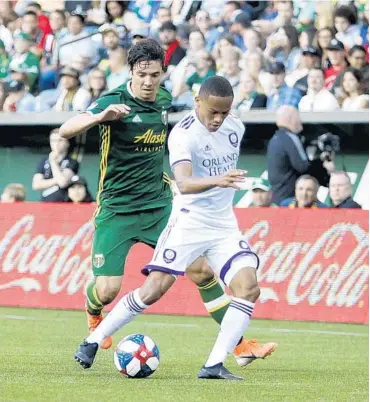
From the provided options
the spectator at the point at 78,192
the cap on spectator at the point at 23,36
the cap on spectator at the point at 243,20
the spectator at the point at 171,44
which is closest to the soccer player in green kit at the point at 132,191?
the spectator at the point at 78,192

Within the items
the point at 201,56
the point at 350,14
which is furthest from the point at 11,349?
the point at 350,14

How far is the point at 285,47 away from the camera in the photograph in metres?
18.7

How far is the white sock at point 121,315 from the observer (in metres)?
9.05

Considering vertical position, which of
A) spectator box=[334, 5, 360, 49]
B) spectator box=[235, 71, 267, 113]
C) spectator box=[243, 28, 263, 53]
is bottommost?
spectator box=[235, 71, 267, 113]

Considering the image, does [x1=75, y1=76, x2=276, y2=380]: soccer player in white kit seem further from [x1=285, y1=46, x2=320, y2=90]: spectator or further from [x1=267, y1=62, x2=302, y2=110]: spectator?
[x1=285, y1=46, x2=320, y2=90]: spectator

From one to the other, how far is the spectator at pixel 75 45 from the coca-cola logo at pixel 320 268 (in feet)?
21.4

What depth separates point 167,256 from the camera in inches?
351

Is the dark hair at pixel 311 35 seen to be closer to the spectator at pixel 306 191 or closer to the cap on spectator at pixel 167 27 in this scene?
the cap on spectator at pixel 167 27

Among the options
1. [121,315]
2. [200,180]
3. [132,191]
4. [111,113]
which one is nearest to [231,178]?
[200,180]

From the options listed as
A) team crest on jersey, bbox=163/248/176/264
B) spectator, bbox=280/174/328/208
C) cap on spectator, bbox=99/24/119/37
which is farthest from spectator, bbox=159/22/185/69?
team crest on jersey, bbox=163/248/176/264

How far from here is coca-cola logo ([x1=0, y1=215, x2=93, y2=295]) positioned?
54.2ft

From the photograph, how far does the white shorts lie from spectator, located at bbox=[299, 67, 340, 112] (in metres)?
8.50

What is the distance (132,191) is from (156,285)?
1.30 m

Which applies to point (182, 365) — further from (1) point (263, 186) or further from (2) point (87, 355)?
(1) point (263, 186)
